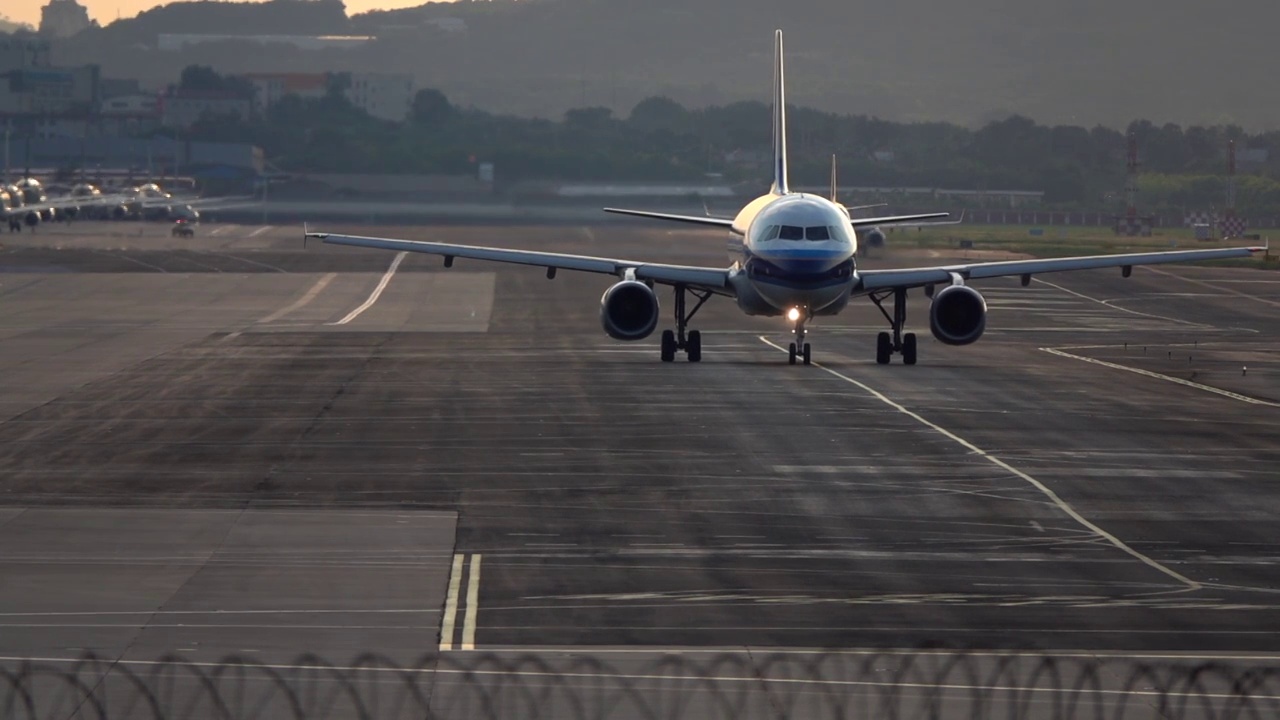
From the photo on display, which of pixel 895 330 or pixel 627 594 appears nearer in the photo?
pixel 627 594

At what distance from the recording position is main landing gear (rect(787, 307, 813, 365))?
45469 mm

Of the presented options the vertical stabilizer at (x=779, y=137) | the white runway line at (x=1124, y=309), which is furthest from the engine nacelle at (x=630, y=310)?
the white runway line at (x=1124, y=309)

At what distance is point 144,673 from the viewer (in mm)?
17469

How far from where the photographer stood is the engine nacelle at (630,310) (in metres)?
45.1

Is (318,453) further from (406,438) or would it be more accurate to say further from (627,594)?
(627,594)

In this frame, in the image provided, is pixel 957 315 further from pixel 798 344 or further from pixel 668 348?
pixel 668 348

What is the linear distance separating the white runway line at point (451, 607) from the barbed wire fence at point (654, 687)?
2.23 feet

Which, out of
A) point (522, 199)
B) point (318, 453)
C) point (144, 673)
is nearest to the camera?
point (144, 673)

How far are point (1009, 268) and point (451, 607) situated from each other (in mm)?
30168

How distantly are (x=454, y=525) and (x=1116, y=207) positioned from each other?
14382 centimetres

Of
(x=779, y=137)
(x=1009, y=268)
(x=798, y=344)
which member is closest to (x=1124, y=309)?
(x=779, y=137)

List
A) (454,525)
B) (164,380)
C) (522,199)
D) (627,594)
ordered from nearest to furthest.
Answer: (627,594)
(454,525)
(164,380)
(522,199)

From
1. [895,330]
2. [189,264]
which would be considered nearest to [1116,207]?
[189,264]

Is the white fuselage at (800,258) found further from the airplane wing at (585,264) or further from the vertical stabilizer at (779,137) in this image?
the vertical stabilizer at (779,137)
